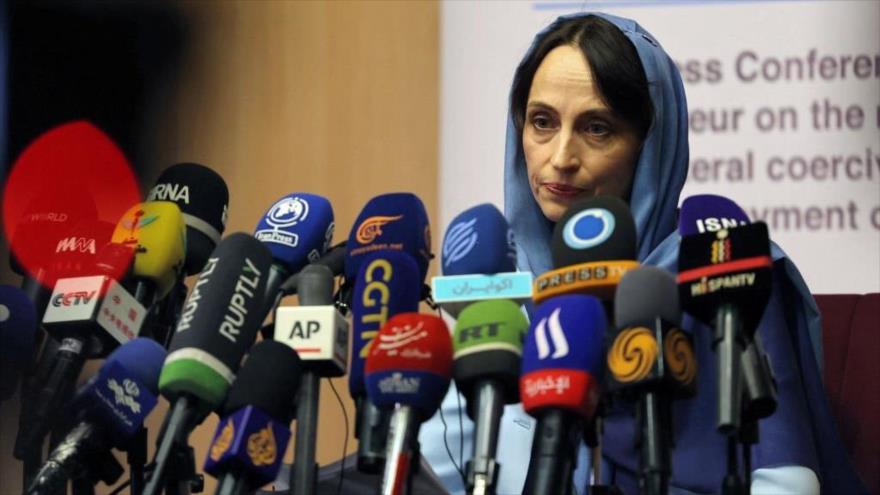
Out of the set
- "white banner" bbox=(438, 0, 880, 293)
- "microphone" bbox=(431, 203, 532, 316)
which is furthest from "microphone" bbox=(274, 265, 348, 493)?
"white banner" bbox=(438, 0, 880, 293)

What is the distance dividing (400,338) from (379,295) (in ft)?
0.35

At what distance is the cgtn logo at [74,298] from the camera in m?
1.59

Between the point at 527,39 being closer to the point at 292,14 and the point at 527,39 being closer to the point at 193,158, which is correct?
the point at 292,14

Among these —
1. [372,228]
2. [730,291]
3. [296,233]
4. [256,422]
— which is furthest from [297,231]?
[730,291]

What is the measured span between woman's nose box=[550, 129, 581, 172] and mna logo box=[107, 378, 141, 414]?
2.62ft

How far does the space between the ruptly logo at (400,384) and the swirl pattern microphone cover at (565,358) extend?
3.7 inches

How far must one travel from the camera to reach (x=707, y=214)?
5.28 ft

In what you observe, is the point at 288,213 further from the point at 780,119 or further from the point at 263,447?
the point at 780,119

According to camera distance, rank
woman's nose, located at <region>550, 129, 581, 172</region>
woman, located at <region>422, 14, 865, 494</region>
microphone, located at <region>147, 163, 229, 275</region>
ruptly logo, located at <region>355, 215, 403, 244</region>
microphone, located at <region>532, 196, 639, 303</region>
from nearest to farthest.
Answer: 1. microphone, located at <region>532, 196, 639, 303</region>
2. ruptly logo, located at <region>355, 215, 403, 244</region>
3. microphone, located at <region>147, 163, 229, 275</region>
4. woman, located at <region>422, 14, 865, 494</region>
5. woman's nose, located at <region>550, 129, 581, 172</region>

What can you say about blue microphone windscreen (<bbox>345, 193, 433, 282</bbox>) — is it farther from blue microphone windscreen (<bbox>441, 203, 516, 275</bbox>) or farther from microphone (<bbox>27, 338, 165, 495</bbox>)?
microphone (<bbox>27, 338, 165, 495</bbox>)

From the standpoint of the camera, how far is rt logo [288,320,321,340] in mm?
1427

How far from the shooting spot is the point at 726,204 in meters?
1.64

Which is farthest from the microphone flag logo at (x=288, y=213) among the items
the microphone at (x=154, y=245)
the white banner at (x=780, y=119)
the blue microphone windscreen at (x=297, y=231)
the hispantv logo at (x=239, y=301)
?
the white banner at (x=780, y=119)

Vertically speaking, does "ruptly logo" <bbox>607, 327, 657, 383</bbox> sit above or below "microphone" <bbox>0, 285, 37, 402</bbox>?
below
